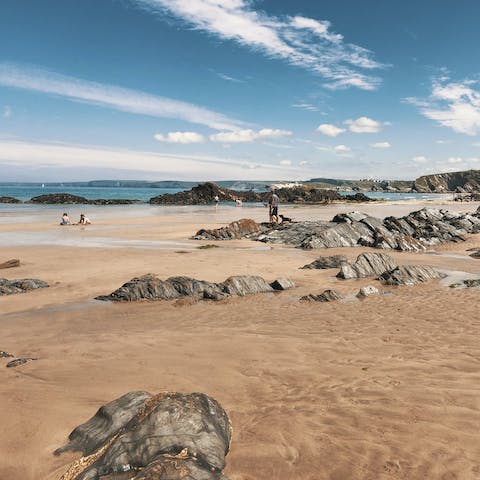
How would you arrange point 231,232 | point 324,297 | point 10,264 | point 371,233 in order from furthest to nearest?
point 231,232 → point 371,233 → point 10,264 → point 324,297

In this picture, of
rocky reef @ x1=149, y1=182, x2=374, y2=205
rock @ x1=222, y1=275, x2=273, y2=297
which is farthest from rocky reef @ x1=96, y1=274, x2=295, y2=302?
rocky reef @ x1=149, y1=182, x2=374, y2=205

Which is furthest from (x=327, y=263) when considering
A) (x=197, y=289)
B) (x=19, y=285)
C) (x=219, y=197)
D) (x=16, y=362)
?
(x=219, y=197)

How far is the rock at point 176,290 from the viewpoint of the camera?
527 inches

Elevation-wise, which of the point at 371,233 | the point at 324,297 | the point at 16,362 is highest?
the point at 371,233

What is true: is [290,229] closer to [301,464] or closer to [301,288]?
[301,288]

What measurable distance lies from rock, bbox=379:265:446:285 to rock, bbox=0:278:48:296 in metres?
13.3

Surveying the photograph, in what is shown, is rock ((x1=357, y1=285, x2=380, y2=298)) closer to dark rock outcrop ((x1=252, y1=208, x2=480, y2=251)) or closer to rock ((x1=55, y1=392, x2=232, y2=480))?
rock ((x1=55, y1=392, x2=232, y2=480))

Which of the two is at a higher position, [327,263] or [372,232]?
[372,232]

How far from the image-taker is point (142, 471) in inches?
147

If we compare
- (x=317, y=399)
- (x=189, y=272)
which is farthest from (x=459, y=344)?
(x=189, y=272)

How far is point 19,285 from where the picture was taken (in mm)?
14703

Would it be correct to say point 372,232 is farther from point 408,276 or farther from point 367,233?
point 408,276

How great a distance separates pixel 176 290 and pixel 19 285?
5.98 metres

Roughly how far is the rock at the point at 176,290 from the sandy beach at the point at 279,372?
0.51 meters
